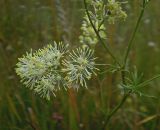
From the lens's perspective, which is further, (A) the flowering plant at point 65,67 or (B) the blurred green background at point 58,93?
(B) the blurred green background at point 58,93

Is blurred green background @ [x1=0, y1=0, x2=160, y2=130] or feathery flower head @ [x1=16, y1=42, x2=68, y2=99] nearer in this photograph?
feathery flower head @ [x1=16, y1=42, x2=68, y2=99]

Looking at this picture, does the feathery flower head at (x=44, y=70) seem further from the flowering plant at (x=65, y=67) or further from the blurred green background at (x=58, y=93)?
the blurred green background at (x=58, y=93)

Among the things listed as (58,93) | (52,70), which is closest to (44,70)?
(52,70)

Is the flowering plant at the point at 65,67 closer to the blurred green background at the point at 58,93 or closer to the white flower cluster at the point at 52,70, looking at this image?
A: the white flower cluster at the point at 52,70

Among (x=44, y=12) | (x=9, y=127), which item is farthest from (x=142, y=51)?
(x=9, y=127)

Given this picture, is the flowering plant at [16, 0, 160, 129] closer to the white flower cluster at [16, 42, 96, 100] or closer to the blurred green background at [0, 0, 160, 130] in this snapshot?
the white flower cluster at [16, 42, 96, 100]

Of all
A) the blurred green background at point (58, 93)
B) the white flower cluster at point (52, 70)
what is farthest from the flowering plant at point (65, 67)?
the blurred green background at point (58, 93)

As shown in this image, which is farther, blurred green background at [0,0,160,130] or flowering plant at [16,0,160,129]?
blurred green background at [0,0,160,130]

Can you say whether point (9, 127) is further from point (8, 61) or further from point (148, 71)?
point (148, 71)

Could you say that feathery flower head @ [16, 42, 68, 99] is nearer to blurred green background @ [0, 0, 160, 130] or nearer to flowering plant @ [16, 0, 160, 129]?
flowering plant @ [16, 0, 160, 129]

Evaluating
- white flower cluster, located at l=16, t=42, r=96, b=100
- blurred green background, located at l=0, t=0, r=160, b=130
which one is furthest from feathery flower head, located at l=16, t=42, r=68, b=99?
blurred green background, located at l=0, t=0, r=160, b=130
